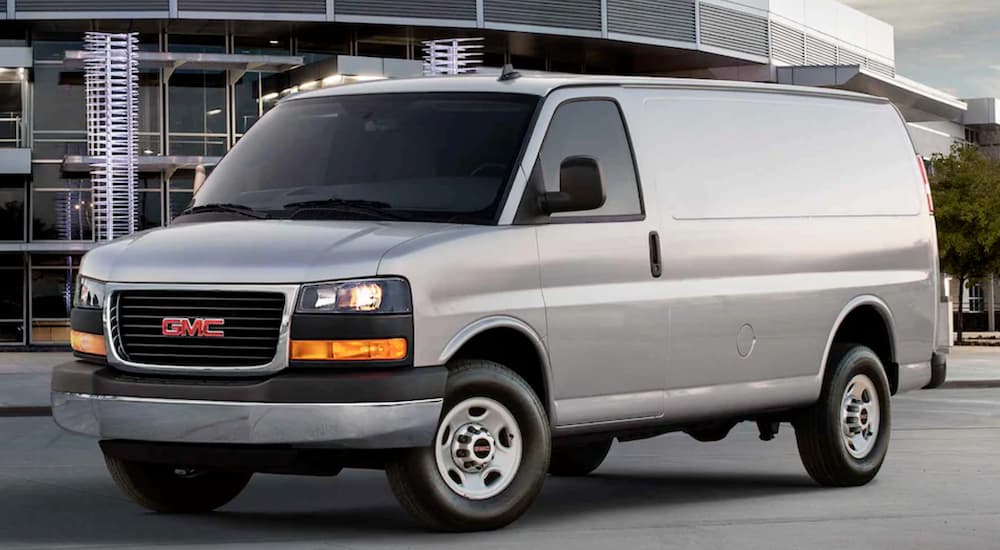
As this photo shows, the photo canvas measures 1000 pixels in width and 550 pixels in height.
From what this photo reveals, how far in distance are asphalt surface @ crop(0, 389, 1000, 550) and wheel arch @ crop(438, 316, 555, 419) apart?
2.36ft

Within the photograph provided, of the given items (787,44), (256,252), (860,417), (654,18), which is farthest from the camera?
(787,44)

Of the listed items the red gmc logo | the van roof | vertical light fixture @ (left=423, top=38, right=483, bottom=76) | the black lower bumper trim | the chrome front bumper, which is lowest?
the chrome front bumper

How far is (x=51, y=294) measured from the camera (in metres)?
47.1

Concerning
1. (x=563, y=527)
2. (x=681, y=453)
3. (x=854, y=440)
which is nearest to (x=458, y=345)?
(x=563, y=527)

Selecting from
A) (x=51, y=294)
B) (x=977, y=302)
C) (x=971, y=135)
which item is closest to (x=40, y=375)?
(x=51, y=294)

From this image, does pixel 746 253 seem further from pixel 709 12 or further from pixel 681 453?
pixel 709 12

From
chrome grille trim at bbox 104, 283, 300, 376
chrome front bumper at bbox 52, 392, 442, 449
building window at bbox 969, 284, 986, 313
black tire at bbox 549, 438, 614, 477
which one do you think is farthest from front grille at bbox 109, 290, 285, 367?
building window at bbox 969, 284, 986, 313

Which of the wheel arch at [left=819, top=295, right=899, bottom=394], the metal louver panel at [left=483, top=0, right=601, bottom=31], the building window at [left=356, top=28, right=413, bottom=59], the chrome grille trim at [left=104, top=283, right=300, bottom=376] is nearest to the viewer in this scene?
the chrome grille trim at [left=104, top=283, right=300, bottom=376]

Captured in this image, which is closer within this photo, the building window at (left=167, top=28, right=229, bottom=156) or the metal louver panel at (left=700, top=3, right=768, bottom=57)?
the building window at (left=167, top=28, right=229, bottom=156)

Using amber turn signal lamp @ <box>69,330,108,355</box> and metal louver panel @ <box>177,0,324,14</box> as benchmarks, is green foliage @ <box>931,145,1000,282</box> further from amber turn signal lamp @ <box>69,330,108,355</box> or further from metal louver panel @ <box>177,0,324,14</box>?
amber turn signal lamp @ <box>69,330,108,355</box>

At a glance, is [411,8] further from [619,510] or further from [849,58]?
[619,510]

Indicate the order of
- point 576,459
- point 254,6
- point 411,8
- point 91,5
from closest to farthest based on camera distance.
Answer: point 576,459 → point 91,5 → point 254,6 → point 411,8

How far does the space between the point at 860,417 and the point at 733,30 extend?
139 feet

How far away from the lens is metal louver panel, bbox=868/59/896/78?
63906mm
